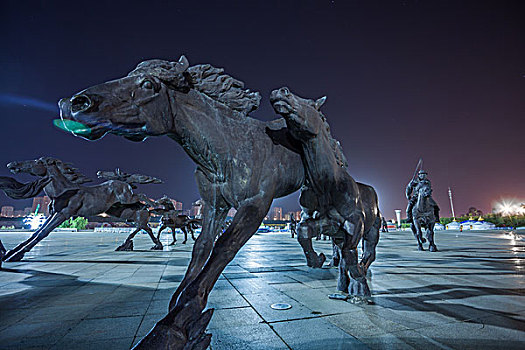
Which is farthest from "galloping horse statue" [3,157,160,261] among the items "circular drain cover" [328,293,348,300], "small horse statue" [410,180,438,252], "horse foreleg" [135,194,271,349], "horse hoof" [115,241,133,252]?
"small horse statue" [410,180,438,252]

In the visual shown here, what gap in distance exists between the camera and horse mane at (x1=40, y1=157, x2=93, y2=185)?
25.3ft

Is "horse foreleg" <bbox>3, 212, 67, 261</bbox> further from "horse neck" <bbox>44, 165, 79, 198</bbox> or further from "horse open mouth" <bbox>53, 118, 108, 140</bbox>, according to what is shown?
"horse open mouth" <bbox>53, 118, 108, 140</bbox>

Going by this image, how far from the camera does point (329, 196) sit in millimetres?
3115

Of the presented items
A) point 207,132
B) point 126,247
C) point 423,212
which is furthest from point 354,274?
point 126,247

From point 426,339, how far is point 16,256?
8.50 metres

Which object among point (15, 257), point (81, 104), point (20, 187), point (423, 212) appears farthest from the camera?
point (423, 212)

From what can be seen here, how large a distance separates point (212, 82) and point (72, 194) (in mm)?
7592

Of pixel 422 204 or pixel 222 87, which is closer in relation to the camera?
pixel 222 87

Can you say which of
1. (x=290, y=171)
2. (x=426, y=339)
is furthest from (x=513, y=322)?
(x=290, y=171)

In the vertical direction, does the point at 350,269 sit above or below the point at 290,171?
below

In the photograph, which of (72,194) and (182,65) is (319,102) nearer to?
(182,65)

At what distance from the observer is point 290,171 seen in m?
2.63

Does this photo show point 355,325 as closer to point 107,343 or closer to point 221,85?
point 107,343

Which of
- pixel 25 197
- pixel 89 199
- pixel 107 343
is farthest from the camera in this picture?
pixel 89 199
